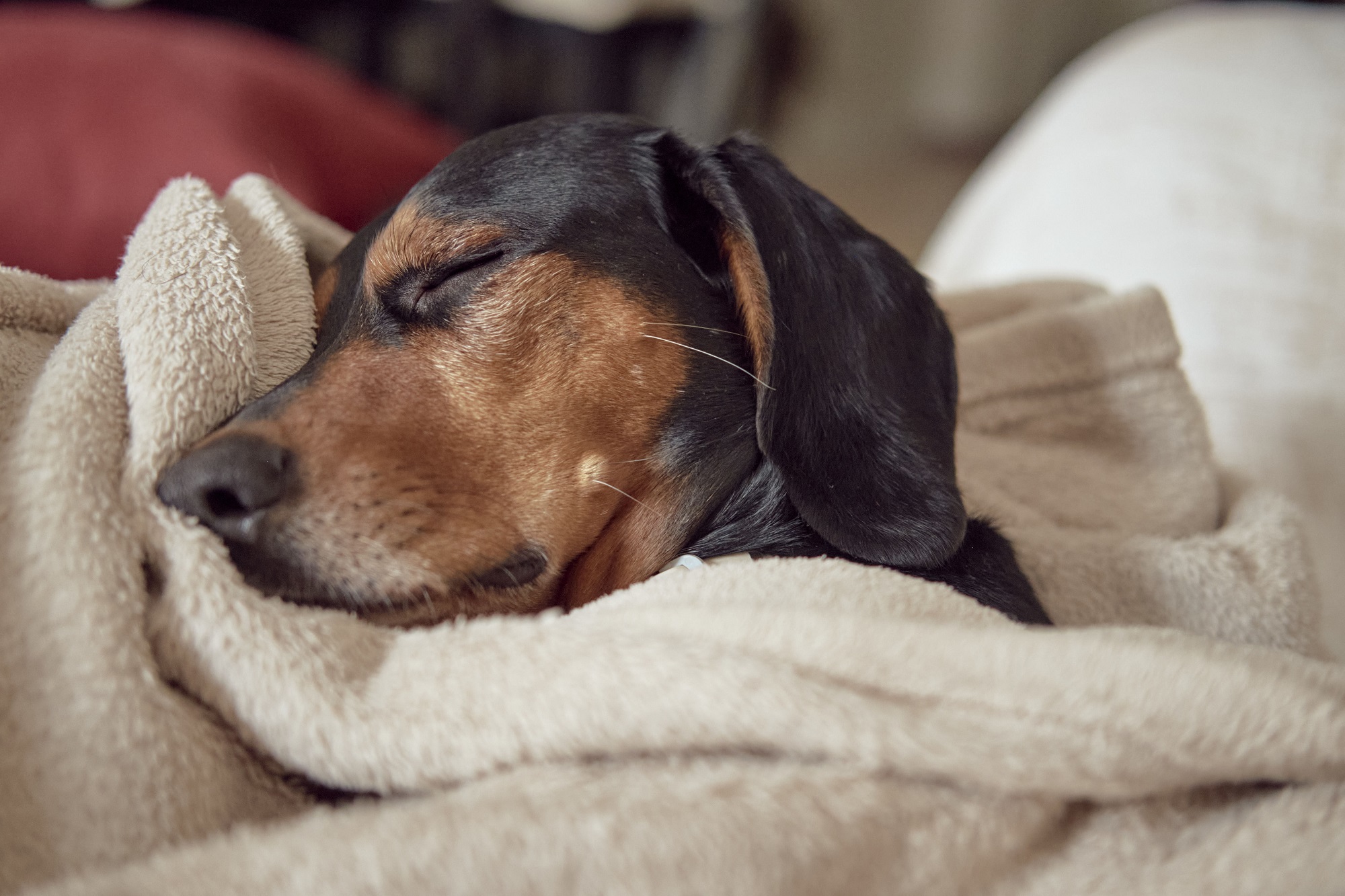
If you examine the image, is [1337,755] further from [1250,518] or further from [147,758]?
[147,758]

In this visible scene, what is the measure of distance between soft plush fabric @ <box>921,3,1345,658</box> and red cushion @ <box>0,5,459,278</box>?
156 centimetres

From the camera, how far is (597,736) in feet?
2.08

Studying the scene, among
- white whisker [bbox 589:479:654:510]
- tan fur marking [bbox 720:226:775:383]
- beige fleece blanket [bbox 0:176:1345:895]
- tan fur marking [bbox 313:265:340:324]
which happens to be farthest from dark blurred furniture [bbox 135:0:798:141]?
beige fleece blanket [bbox 0:176:1345:895]

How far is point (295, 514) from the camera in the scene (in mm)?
835

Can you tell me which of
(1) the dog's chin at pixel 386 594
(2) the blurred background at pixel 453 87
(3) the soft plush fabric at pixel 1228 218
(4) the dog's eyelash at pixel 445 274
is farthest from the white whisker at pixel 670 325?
(3) the soft plush fabric at pixel 1228 218

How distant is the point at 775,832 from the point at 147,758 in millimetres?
427

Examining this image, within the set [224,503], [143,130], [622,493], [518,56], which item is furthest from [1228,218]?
[518,56]

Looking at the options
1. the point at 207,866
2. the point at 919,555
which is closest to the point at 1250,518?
the point at 919,555

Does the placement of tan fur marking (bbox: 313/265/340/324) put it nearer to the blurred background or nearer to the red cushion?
the blurred background

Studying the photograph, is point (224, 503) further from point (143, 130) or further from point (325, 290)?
point (143, 130)

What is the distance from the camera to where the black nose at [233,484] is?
0.76 metres

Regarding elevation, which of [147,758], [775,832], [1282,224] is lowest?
[147,758]

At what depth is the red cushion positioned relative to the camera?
206cm

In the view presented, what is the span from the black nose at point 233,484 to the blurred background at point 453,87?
0.47 m
